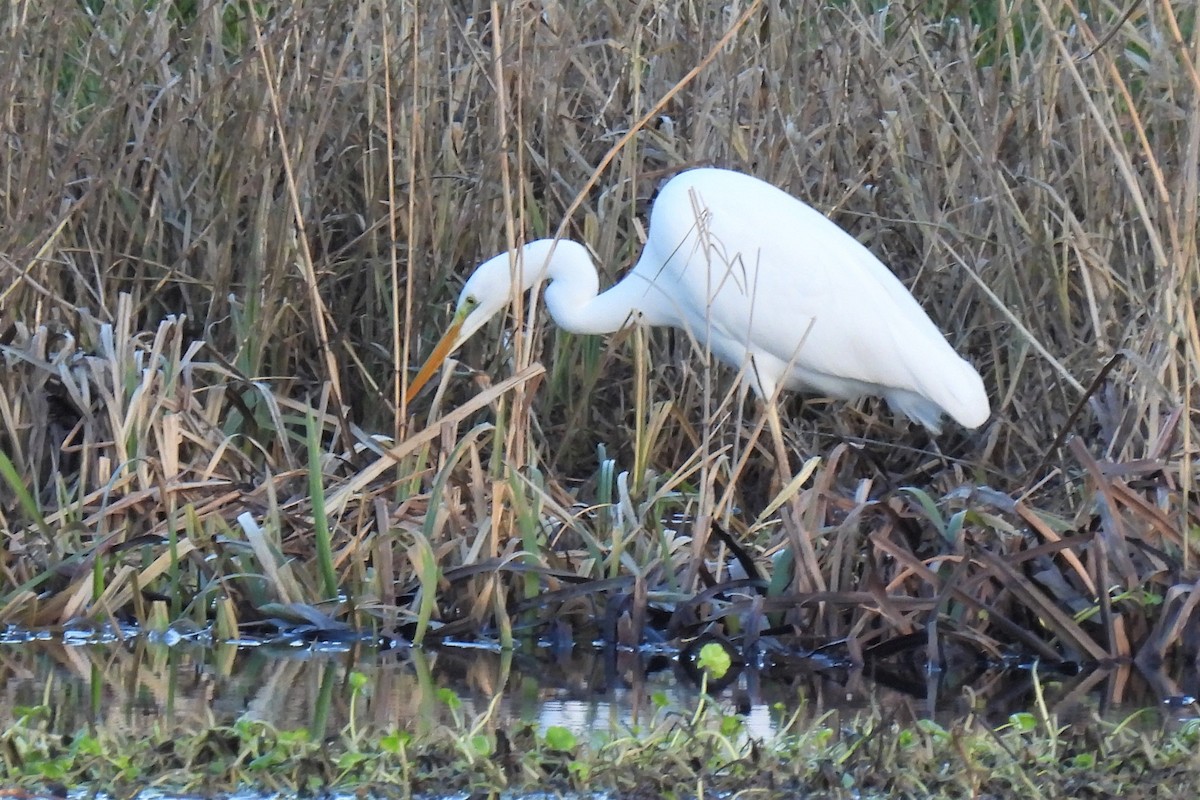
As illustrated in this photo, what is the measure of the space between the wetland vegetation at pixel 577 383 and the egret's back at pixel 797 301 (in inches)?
5.8

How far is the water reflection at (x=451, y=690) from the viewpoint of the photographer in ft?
9.34

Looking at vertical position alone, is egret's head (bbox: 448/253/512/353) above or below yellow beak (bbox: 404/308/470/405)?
above

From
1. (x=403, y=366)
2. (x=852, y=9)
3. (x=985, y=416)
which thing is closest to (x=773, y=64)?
(x=852, y=9)

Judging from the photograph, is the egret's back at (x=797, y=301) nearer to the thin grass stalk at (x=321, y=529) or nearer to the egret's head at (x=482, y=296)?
the egret's head at (x=482, y=296)

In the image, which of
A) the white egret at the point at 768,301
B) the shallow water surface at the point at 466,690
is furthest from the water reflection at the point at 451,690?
the white egret at the point at 768,301

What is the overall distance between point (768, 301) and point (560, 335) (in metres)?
0.57

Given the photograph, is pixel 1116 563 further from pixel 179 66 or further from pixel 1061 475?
pixel 179 66

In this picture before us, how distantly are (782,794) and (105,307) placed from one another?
8.85ft

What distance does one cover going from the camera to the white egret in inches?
177

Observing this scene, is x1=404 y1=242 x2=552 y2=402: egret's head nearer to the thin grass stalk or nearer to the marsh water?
the thin grass stalk

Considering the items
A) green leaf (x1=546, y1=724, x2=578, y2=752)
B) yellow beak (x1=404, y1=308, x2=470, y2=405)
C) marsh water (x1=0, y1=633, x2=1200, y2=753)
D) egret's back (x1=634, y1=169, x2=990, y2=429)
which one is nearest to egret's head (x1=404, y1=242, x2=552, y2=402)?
yellow beak (x1=404, y1=308, x2=470, y2=405)

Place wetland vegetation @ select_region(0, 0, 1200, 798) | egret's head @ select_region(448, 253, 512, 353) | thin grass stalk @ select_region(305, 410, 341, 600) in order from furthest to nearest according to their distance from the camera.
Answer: egret's head @ select_region(448, 253, 512, 353)
thin grass stalk @ select_region(305, 410, 341, 600)
wetland vegetation @ select_region(0, 0, 1200, 798)

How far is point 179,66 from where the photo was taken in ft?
16.4

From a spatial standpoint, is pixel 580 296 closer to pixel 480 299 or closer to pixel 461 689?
pixel 480 299
